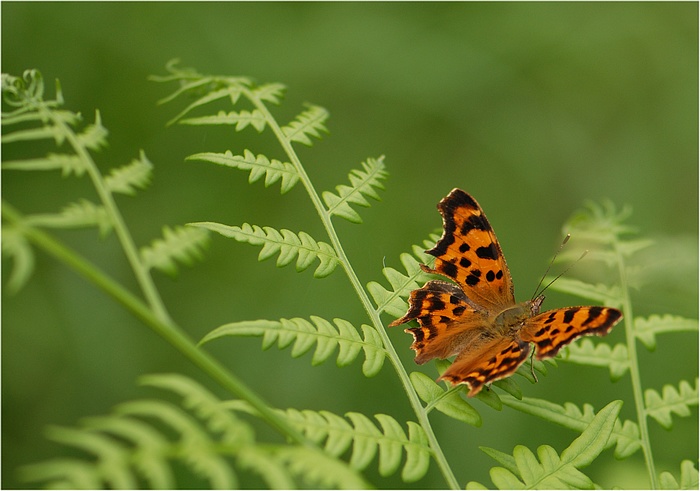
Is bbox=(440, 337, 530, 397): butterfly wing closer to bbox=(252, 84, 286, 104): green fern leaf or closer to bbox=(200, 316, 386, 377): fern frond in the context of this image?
bbox=(200, 316, 386, 377): fern frond

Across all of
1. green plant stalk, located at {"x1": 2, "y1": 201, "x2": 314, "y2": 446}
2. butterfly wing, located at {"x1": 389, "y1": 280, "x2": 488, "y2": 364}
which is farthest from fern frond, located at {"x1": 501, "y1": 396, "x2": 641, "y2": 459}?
green plant stalk, located at {"x1": 2, "y1": 201, "x2": 314, "y2": 446}

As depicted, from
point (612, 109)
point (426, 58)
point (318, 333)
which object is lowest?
point (318, 333)

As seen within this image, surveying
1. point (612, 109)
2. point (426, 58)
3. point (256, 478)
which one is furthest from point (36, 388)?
point (612, 109)

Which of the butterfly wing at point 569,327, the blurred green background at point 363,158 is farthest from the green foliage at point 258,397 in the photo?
the blurred green background at point 363,158

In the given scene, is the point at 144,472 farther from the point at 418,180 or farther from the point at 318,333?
the point at 418,180

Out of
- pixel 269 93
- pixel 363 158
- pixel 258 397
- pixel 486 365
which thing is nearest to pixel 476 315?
pixel 486 365

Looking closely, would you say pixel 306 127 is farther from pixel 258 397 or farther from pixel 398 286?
pixel 258 397

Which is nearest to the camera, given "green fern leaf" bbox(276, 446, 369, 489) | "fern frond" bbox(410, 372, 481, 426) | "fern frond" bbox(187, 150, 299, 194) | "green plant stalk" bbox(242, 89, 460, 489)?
"green fern leaf" bbox(276, 446, 369, 489)
